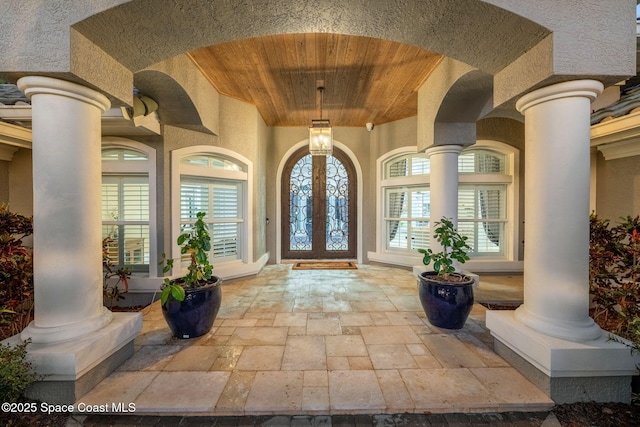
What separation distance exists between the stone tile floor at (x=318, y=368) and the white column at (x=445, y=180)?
129 centimetres

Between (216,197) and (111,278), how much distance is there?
1.78 m

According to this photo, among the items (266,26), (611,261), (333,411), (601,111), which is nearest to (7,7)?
(266,26)

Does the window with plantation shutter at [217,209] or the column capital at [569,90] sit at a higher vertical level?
the column capital at [569,90]

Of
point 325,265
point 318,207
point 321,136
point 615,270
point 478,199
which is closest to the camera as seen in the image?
point 615,270

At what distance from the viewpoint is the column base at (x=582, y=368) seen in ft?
5.49

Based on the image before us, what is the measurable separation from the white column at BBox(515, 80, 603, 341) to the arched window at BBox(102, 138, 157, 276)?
13.7 feet

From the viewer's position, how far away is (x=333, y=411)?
5.41 ft

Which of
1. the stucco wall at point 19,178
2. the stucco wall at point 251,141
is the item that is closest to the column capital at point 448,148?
the stucco wall at point 251,141

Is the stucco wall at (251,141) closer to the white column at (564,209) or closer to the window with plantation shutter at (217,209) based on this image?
the window with plantation shutter at (217,209)

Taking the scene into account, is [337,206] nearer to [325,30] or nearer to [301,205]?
[301,205]

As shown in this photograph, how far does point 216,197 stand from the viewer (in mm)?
4445

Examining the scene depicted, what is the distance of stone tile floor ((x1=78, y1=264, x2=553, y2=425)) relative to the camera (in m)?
1.68

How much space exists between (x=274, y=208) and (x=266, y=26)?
4.04m

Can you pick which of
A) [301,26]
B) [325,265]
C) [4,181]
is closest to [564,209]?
[301,26]
